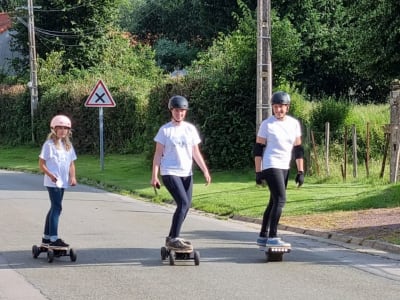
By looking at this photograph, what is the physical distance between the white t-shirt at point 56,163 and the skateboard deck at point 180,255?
1.56m

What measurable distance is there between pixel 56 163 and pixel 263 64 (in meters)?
9.60

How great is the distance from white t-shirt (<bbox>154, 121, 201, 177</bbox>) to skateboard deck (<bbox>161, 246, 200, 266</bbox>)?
94 cm

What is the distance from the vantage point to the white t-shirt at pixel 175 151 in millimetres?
9609

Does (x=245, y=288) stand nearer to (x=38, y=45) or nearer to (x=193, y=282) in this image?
(x=193, y=282)

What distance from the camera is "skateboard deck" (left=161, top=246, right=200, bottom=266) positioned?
950 centimetres

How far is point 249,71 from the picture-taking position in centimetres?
2314

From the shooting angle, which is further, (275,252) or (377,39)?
Result: (377,39)

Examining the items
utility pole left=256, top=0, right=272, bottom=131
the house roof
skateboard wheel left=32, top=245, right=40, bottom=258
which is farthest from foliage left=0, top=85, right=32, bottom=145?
skateboard wheel left=32, top=245, right=40, bottom=258

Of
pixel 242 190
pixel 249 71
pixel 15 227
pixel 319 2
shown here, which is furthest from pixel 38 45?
pixel 15 227

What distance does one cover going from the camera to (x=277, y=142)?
32.2 feet

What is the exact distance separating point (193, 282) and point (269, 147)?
7.30 feet

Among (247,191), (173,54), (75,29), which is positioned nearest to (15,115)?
(75,29)

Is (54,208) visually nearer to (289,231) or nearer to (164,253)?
(164,253)

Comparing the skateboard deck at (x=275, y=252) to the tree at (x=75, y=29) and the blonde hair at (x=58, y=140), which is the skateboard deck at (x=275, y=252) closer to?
the blonde hair at (x=58, y=140)
